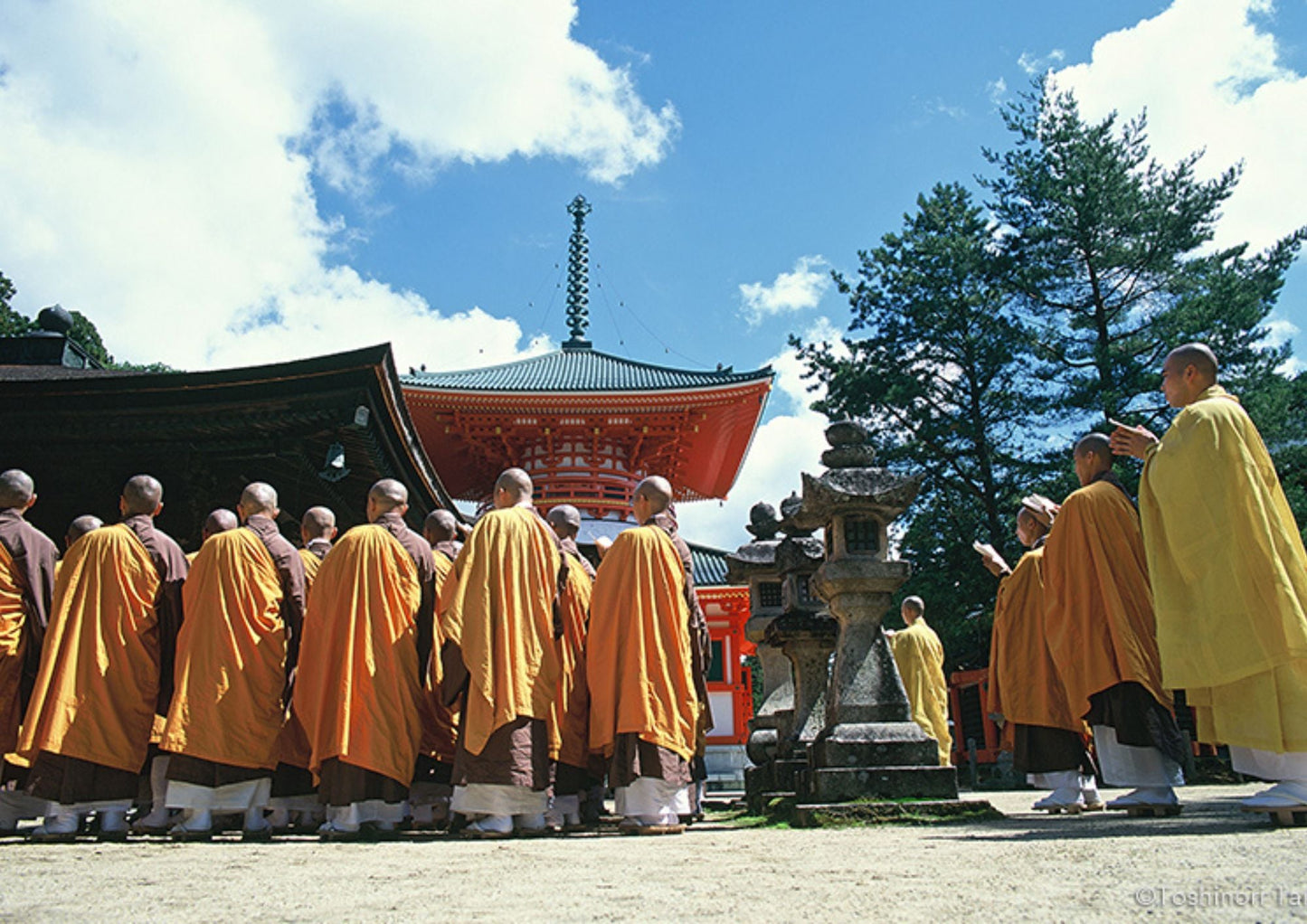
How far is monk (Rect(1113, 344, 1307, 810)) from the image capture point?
3521 millimetres

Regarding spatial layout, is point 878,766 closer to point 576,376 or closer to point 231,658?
point 231,658

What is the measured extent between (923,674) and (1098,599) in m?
5.11

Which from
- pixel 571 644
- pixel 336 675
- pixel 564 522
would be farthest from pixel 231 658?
pixel 564 522

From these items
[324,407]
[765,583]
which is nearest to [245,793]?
[324,407]

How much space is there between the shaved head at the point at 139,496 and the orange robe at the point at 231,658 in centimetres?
A: 52

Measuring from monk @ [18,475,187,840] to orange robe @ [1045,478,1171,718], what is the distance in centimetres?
477

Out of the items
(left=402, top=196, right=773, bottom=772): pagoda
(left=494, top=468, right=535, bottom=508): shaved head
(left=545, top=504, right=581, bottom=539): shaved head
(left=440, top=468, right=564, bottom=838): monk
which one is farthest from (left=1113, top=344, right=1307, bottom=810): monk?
(left=402, top=196, right=773, bottom=772): pagoda

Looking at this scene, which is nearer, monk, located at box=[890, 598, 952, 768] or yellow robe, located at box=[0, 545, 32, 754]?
yellow robe, located at box=[0, 545, 32, 754]

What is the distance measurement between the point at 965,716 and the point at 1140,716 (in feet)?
56.7

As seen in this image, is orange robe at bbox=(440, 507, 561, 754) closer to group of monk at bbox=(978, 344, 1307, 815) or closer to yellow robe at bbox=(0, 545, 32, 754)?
yellow robe at bbox=(0, 545, 32, 754)

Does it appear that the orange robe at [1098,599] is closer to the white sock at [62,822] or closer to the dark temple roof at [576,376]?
the white sock at [62,822]

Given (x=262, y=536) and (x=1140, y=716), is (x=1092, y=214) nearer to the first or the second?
(x=1140, y=716)

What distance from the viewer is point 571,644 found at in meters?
5.60

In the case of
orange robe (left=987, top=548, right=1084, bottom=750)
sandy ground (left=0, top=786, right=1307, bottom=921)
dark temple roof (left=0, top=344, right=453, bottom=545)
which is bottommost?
sandy ground (left=0, top=786, right=1307, bottom=921)
